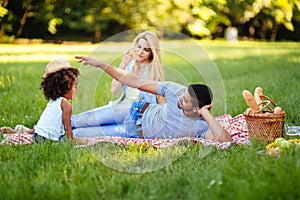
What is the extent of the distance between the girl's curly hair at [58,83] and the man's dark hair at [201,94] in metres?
0.96

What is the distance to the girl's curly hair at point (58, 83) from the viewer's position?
373cm

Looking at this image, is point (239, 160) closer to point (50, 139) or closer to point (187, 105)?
point (187, 105)

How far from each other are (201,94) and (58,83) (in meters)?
1.13

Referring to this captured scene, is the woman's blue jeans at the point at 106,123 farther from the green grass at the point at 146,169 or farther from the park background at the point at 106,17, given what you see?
the park background at the point at 106,17

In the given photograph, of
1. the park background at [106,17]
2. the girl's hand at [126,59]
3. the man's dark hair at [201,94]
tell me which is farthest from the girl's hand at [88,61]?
the park background at [106,17]

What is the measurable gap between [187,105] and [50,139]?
3.55 feet

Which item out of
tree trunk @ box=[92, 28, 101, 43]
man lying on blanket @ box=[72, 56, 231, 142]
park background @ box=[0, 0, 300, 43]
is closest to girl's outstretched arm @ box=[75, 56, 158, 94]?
man lying on blanket @ box=[72, 56, 231, 142]

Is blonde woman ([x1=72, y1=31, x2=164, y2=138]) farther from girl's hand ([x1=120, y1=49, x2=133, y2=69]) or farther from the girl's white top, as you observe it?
the girl's white top

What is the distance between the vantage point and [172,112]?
3.78m

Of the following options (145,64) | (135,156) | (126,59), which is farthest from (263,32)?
(135,156)

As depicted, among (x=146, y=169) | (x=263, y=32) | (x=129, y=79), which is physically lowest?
(x=146, y=169)

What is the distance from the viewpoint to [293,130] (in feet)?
12.2

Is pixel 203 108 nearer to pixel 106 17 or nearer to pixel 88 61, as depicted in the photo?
pixel 88 61

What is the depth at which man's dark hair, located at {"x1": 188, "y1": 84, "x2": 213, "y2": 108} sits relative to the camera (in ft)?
11.9
